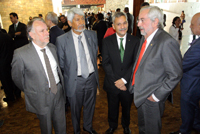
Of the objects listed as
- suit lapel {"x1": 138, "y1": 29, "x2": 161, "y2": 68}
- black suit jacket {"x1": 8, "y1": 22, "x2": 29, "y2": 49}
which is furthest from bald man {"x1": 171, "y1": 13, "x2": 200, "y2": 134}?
black suit jacket {"x1": 8, "y1": 22, "x2": 29, "y2": 49}

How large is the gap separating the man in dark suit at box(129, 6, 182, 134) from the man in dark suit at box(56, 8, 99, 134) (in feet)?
2.63

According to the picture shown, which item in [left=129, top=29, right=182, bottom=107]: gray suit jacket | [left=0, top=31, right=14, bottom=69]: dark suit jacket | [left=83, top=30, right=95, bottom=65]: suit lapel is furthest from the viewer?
[left=0, top=31, right=14, bottom=69]: dark suit jacket

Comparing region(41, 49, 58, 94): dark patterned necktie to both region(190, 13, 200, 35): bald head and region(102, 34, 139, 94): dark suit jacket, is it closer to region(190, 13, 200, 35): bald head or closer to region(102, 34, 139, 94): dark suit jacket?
region(102, 34, 139, 94): dark suit jacket

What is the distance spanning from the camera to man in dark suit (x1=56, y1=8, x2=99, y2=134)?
85.3 inches

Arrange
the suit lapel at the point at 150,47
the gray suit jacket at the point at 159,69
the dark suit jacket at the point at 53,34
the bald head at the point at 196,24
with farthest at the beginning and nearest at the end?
the dark suit jacket at the point at 53,34, the bald head at the point at 196,24, the suit lapel at the point at 150,47, the gray suit jacket at the point at 159,69

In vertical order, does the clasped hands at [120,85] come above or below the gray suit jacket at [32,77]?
below

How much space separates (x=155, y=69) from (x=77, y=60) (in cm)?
110

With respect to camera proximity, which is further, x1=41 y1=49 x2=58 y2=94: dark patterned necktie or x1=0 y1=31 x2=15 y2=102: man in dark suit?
x1=0 y1=31 x2=15 y2=102: man in dark suit

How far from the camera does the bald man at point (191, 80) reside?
6.48 ft

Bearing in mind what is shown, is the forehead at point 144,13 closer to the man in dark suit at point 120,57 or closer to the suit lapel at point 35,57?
the man in dark suit at point 120,57

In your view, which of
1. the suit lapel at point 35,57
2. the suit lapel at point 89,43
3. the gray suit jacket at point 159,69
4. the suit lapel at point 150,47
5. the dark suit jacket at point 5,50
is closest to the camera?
the gray suit jacket at point 159,69

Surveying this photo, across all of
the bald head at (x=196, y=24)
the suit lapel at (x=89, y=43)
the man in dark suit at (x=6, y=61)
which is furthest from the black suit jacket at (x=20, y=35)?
the bald head at (x=196, y=24)

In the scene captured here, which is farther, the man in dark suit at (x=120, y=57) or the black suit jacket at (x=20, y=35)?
the black suit jacket at (x=20, y=35)

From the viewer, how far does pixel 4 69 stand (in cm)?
367
